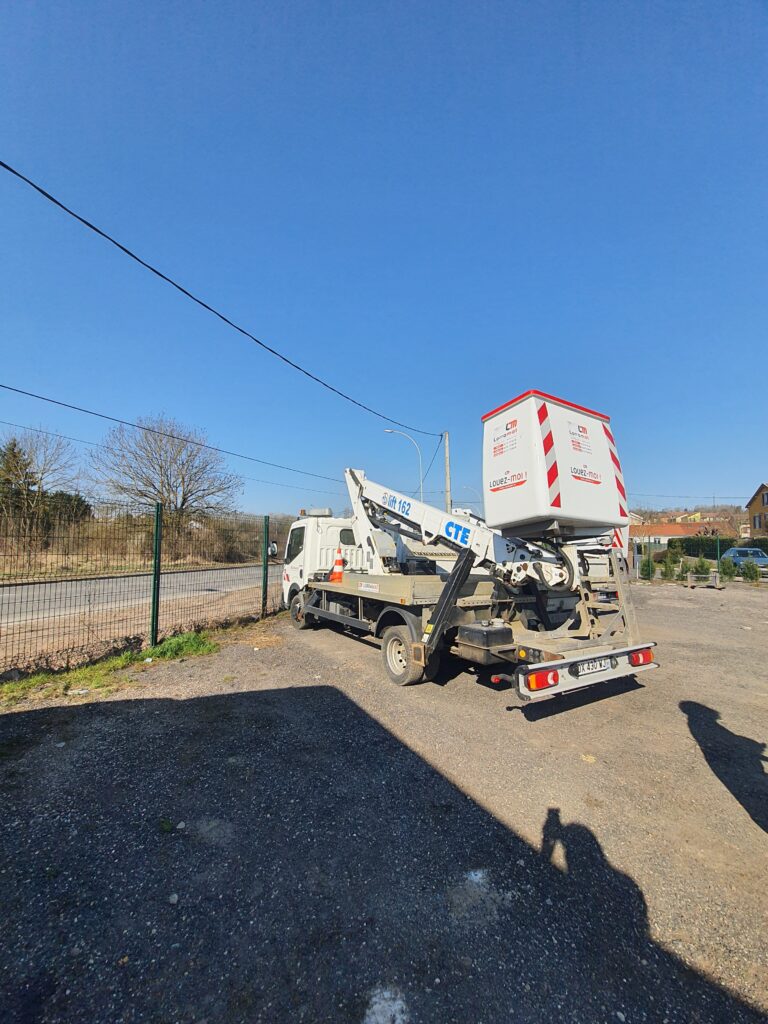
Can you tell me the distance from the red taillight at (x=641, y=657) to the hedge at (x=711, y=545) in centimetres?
3856

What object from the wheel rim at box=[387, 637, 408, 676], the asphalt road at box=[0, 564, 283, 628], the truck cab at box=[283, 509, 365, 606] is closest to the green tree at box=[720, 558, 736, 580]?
the truck cab at box=[283, 509, 365, 606]

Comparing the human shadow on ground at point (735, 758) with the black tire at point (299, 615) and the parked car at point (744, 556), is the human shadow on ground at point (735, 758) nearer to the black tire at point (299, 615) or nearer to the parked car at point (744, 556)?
the black tire at point (299, 615)

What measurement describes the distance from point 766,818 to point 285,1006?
3.46 metres

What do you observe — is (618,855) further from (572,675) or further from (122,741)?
(122,741)

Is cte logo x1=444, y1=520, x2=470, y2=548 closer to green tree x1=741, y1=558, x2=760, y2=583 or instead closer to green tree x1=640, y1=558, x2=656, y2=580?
green tree x1=640, y1=558, x2=656, y2=580

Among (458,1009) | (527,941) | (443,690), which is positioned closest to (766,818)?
(527,941)

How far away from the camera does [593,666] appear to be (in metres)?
4.48

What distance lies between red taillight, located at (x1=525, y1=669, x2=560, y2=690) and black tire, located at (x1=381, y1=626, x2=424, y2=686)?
1900 millimetres

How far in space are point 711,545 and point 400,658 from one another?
43.9 metres

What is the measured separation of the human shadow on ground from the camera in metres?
3.40

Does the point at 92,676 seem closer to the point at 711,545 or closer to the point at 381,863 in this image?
the point at 381,863

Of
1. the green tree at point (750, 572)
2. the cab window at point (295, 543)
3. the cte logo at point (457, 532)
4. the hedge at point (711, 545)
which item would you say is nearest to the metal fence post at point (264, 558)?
the cab window at point (295, 543)

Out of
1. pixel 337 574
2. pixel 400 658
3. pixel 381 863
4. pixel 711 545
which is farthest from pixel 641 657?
pixel 711 545

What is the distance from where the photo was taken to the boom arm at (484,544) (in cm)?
500
